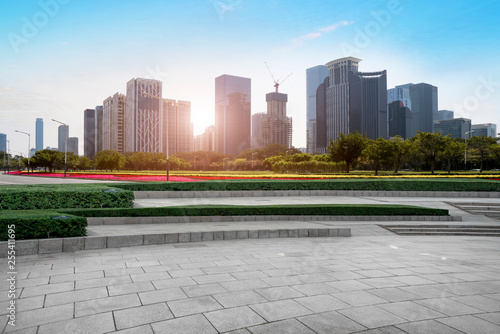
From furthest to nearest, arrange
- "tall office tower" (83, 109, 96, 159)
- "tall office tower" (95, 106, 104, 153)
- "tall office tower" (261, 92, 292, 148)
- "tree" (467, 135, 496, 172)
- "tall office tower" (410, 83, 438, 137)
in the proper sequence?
1. "tall office tower" (261, 92, 292, 148)
2. "tall office tower" (83, 109, 96, 159)
3. "tall office tower" (95, 106, 104, 153)
4. "tall office tower" (410, 83, 438, 137)
5. "tree" (467, 135, 496, 172)

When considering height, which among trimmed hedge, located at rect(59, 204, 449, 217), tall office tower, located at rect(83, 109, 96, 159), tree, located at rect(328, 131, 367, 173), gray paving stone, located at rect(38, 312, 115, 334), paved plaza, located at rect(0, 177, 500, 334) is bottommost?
paved plaza, located at rect(0, 177, 500, 334)

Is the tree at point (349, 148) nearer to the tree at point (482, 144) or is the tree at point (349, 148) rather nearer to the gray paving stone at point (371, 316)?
the tree at point (482, 144)

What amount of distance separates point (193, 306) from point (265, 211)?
7.58 meters

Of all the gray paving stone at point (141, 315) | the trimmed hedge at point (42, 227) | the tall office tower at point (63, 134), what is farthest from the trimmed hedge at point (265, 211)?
the tall office tower at point (63, 134)

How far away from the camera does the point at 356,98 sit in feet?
357

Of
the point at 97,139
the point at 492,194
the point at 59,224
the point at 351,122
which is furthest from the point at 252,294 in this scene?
the point at 97,139

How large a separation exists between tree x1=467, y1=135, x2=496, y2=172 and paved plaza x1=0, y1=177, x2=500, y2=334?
156 feet

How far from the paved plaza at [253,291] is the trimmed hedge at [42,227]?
51 centimetres

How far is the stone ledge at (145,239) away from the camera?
21.7ft

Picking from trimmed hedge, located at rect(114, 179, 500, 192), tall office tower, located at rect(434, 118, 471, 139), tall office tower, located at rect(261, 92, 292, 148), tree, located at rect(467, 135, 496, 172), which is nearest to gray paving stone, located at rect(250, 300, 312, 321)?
trimmed hedge, located at rect(114, 179, 500, 192)

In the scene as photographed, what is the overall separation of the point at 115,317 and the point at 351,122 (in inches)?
4608

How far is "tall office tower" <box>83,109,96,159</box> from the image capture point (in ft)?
491

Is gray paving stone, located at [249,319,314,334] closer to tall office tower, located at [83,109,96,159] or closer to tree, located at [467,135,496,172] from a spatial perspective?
tree, located at [467,135,496,172]

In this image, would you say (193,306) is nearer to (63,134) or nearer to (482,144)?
(482,144)
